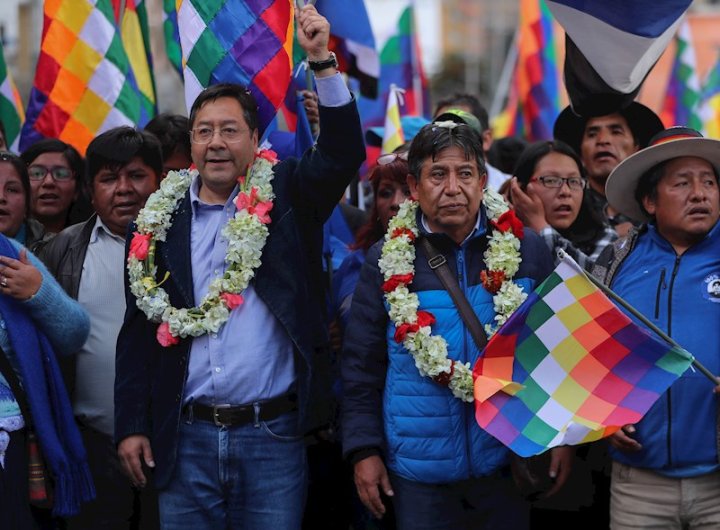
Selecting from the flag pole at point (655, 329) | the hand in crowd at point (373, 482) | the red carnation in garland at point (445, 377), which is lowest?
the hand in crowd at point (373, 482)

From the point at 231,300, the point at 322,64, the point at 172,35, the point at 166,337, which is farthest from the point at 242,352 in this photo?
the point at 172,35

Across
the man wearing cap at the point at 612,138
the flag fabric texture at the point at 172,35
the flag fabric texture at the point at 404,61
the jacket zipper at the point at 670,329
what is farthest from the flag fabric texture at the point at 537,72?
the jacket zipper at the point at 670,329

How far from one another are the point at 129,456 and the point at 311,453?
1.26m

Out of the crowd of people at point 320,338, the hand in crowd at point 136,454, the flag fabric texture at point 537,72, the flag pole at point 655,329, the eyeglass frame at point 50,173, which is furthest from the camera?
the flag fabric texture at point 537,72

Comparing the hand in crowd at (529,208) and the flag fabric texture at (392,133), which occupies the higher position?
the flag fabric texture at (392,133)

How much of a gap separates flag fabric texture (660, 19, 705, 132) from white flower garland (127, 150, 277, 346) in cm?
760

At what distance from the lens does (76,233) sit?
4988mm

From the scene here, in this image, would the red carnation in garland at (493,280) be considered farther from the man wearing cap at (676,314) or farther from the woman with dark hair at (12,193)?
the woman with dark hair at (12,193)

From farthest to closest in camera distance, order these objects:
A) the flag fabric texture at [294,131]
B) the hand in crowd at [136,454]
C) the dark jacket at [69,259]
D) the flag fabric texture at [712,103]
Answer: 1. the flag fabric texture at [712,103]
2. the flag fabric texture at [294,131]
3. the dark jacket at [69,259]
4. the hand in crowd at [136,454]

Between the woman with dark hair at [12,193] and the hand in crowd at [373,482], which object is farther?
the woman with dark hair at [12,193]

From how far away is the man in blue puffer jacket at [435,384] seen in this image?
4.10 metres

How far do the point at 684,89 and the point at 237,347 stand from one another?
26.9 ft

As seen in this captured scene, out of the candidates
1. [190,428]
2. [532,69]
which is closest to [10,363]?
[190,428]

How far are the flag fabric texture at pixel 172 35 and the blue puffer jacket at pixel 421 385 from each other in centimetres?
345
